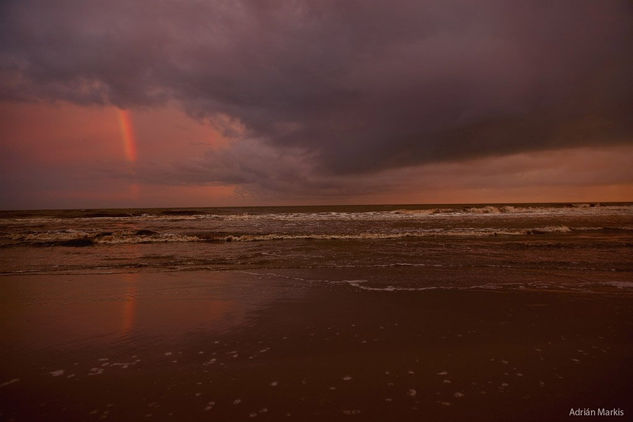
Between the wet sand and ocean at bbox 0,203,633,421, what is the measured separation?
27 mm

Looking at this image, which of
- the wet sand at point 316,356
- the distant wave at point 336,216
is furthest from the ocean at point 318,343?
the distant wave at point 336,216

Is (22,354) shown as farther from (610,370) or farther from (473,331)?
(610,370)

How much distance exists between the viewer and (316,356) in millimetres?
5051

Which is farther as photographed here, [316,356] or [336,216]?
[336,216]

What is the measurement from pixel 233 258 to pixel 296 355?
10287 millimetres

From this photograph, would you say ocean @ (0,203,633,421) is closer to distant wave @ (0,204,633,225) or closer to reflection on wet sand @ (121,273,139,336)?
reflection on wet sand @ (121,273,139,336)

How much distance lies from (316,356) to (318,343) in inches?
18.8

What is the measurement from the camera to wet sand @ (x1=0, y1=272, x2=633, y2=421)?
3762mm

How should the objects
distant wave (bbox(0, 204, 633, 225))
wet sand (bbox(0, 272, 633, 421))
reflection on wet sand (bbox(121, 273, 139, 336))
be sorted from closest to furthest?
wet sand (bbox(0, 272, 633, 421)) < reflection on wet sand (bbox(121, 273, 139, 336)) < distant wave (bbox(0, 204, 633, 225))

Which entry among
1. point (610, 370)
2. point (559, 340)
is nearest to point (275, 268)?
point (559, 340)

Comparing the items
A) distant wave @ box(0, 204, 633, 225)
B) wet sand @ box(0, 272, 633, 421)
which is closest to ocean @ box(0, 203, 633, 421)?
wet sand @ box(0, 272, 633, 421)

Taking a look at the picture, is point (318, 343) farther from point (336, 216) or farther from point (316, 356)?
point (336, 216)

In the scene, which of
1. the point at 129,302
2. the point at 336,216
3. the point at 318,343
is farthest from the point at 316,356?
the point at 336,216

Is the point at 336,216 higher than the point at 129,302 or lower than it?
higher
